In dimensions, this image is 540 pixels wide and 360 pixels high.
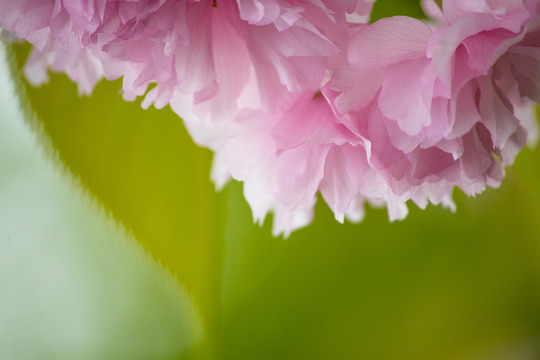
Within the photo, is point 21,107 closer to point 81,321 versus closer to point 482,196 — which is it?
point 81,321

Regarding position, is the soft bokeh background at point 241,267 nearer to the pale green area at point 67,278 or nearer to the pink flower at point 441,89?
the pale green area at point 67,278

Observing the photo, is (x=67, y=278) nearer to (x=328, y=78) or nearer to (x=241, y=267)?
(x=241, y=267)

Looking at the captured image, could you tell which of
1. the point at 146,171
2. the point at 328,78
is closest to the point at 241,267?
the point at 146,171

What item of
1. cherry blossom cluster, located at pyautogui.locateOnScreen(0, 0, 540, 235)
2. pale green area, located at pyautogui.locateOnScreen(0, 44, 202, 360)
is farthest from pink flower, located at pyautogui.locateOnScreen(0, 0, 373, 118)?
pale green area, located at pyautogui.locateOnScreen(0, 44, 202, 360)

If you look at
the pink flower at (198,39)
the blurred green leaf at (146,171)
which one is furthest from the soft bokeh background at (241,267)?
the pink flower at (198,39)

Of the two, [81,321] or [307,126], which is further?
[81,321]

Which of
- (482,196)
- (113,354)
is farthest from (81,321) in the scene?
(482,196)
